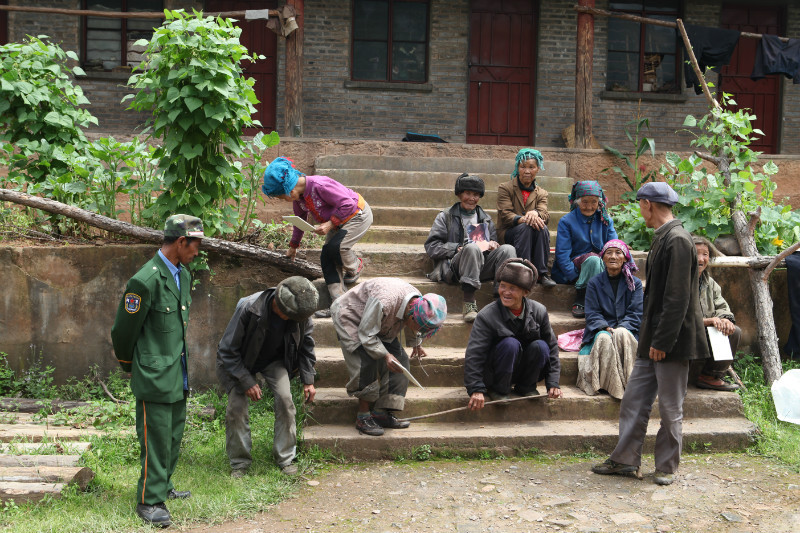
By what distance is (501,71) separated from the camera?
1248 centimetres

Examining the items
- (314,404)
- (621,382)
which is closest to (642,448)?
(621,382)

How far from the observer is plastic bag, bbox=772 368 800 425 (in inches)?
221

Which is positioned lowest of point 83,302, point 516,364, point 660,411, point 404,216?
point 660,411

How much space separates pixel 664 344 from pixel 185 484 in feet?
9.88

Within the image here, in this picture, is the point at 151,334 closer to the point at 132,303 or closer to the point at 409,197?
the point at 132,303

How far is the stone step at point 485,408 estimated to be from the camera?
17.0ft

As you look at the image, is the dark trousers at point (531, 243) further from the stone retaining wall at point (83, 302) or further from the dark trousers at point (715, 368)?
the stone retaining wall at point (83, 302)

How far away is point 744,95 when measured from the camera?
13094 mm

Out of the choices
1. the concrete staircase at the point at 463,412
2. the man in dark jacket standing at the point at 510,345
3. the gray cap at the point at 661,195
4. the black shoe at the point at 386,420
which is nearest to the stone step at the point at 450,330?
the concrete staircase at the point at 463,412

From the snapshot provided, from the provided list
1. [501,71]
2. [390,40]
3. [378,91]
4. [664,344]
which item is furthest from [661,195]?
[390,40]

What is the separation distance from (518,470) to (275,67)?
917cm

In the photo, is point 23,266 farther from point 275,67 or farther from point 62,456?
point 275,67

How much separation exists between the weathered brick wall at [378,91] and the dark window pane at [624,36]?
2.55 metres

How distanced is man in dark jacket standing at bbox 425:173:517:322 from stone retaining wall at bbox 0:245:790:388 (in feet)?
4.62
